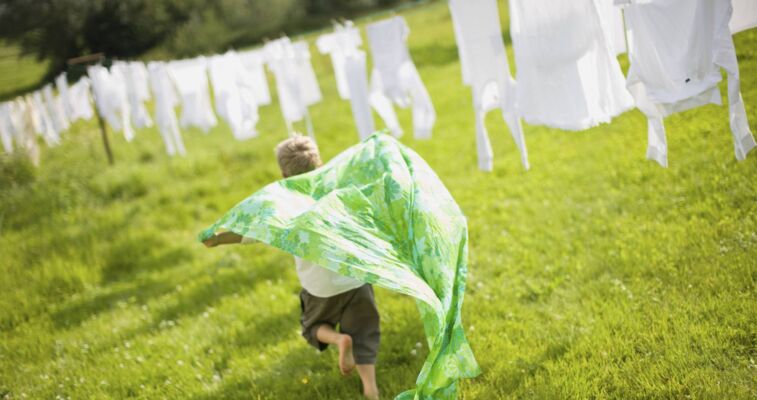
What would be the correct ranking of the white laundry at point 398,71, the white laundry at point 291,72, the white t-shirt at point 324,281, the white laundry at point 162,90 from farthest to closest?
the white laundry at point 162,90, the white laundry at point 291,72, the white laundry at point 398,71, the white t-shirt at point 324,281

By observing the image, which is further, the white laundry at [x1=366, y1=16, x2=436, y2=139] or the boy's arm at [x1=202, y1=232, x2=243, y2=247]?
the white laundry at [x1=366, y1=16, x2=436, y2=139]

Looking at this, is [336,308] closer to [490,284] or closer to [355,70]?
[490,284]

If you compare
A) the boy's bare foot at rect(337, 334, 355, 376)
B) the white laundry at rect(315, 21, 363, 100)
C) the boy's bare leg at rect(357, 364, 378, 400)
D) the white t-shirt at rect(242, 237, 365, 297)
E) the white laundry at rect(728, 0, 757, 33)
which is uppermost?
the white laundry at rect(315, 21, 363, 100)

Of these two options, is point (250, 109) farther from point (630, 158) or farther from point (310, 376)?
point (630, 158)

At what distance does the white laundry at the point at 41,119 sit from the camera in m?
8.16

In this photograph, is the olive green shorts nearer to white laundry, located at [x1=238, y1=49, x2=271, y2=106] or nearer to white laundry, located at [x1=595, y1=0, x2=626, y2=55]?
white laundry, located at [x1=595, y1=0, x2=626, y2=55]

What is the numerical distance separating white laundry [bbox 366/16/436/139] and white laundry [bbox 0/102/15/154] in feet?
20.4

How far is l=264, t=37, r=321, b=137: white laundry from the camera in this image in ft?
18.6

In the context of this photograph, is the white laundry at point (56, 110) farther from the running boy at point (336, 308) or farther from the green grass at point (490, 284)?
the running boy at point (336, 308)

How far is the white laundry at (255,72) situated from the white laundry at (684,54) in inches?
157

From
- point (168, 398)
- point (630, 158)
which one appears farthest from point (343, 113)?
point (168, 398)

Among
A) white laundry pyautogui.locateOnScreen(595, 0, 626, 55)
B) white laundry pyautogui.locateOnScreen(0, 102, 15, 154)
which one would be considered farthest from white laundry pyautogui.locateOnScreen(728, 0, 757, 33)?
white laundry pyautogui.locateOnScreen(0, 102, 15, 154)

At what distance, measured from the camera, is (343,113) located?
10305 millimetres

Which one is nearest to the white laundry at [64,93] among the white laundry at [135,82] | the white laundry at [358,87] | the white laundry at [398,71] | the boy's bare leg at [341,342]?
the white laundry at [135,82]
